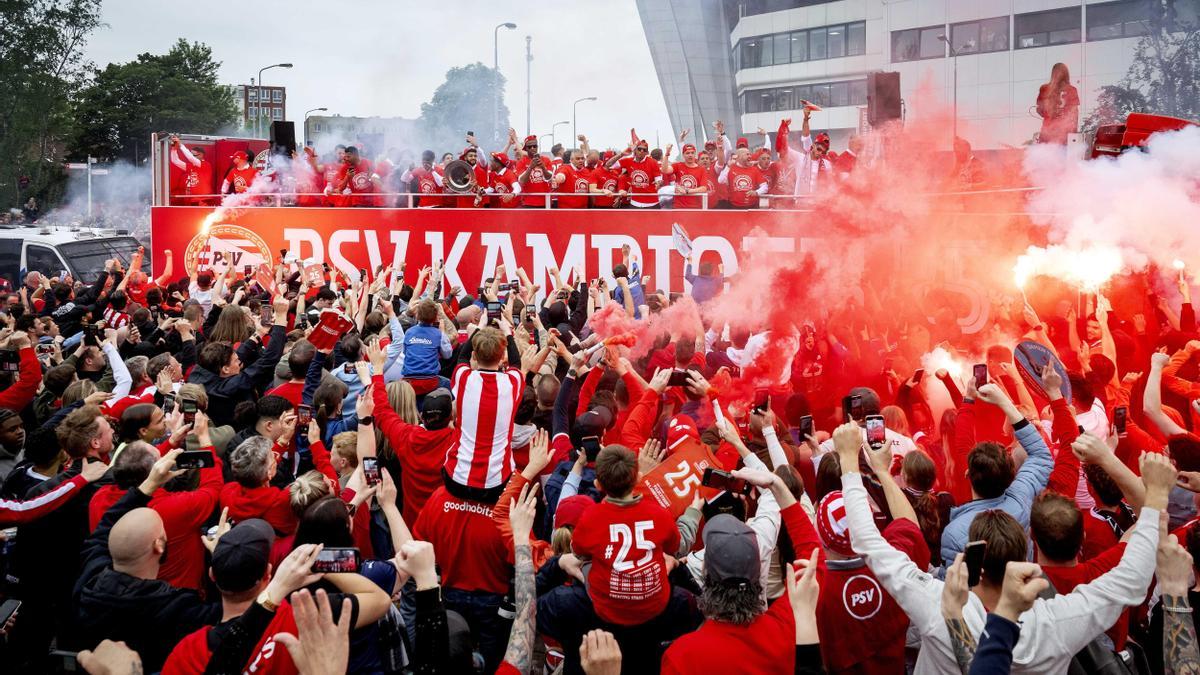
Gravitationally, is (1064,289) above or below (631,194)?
below

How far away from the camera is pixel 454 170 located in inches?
650

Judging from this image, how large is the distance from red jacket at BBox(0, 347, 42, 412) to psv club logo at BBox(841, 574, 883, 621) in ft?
23.1

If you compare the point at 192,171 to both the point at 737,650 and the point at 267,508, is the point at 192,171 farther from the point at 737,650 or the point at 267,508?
the point at 737,650

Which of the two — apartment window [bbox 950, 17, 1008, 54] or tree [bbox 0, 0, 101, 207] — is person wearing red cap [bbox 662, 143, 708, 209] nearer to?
apartment window [bbox 950, 17, 1008, 54]

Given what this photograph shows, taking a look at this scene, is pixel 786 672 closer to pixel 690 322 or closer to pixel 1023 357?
pixel 1023 357

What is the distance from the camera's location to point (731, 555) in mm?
3254

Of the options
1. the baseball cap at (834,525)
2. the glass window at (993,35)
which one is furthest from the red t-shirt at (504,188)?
the glass window at (993,35)

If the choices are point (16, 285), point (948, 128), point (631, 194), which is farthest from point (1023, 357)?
point (16, 285)

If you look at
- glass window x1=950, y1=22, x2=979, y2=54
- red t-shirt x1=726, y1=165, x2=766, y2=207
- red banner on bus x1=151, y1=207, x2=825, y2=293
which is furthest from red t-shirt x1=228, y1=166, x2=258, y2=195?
glass window x1=950, y1=22, x2=979, y2=54

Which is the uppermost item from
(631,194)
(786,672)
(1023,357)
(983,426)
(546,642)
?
(631,194)

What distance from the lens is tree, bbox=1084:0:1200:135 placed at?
2467cm

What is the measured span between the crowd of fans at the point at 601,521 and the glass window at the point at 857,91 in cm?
3606

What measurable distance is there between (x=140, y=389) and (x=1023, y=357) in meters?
6.83

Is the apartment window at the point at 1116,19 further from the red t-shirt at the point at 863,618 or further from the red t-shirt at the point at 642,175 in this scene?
the red t-shirt at the point at 863,618
